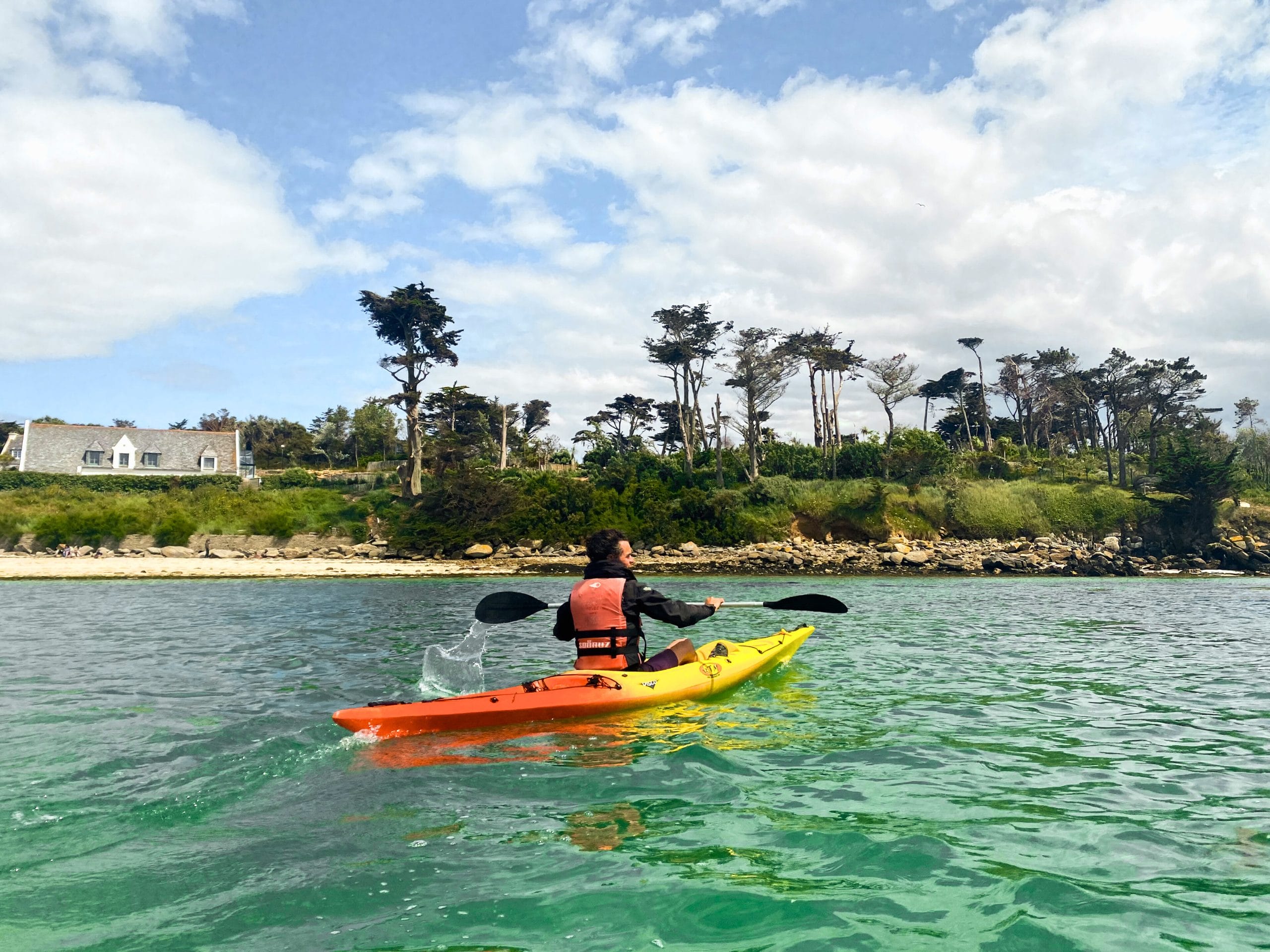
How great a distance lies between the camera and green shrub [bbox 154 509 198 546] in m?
36.4

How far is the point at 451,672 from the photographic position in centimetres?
970

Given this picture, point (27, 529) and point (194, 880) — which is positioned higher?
point (27, 529)

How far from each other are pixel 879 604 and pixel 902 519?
21.9 metres

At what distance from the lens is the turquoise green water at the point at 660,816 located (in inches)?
123

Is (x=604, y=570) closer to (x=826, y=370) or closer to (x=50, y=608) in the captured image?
(x=50, y=608)

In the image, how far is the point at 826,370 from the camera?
47.8m

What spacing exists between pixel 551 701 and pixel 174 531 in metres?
36.7

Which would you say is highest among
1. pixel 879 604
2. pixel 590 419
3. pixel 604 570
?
pixel 590 419

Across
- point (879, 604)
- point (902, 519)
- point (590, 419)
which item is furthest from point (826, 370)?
point (879, 604)

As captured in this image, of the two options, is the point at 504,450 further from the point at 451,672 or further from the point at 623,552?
the point at 623,552

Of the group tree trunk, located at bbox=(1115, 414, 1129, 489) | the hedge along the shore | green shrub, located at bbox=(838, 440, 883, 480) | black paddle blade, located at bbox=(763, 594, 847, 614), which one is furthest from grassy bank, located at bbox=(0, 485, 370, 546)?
tree trunk, located at bbox=(1115, 414, 1129, 489)

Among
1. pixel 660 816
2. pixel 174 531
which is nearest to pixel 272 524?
pixel 174 531

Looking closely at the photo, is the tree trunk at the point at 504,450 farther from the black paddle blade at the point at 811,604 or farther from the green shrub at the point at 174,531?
the black paddle blade at the point at 811,604

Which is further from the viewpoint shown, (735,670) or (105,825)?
(735,670)
